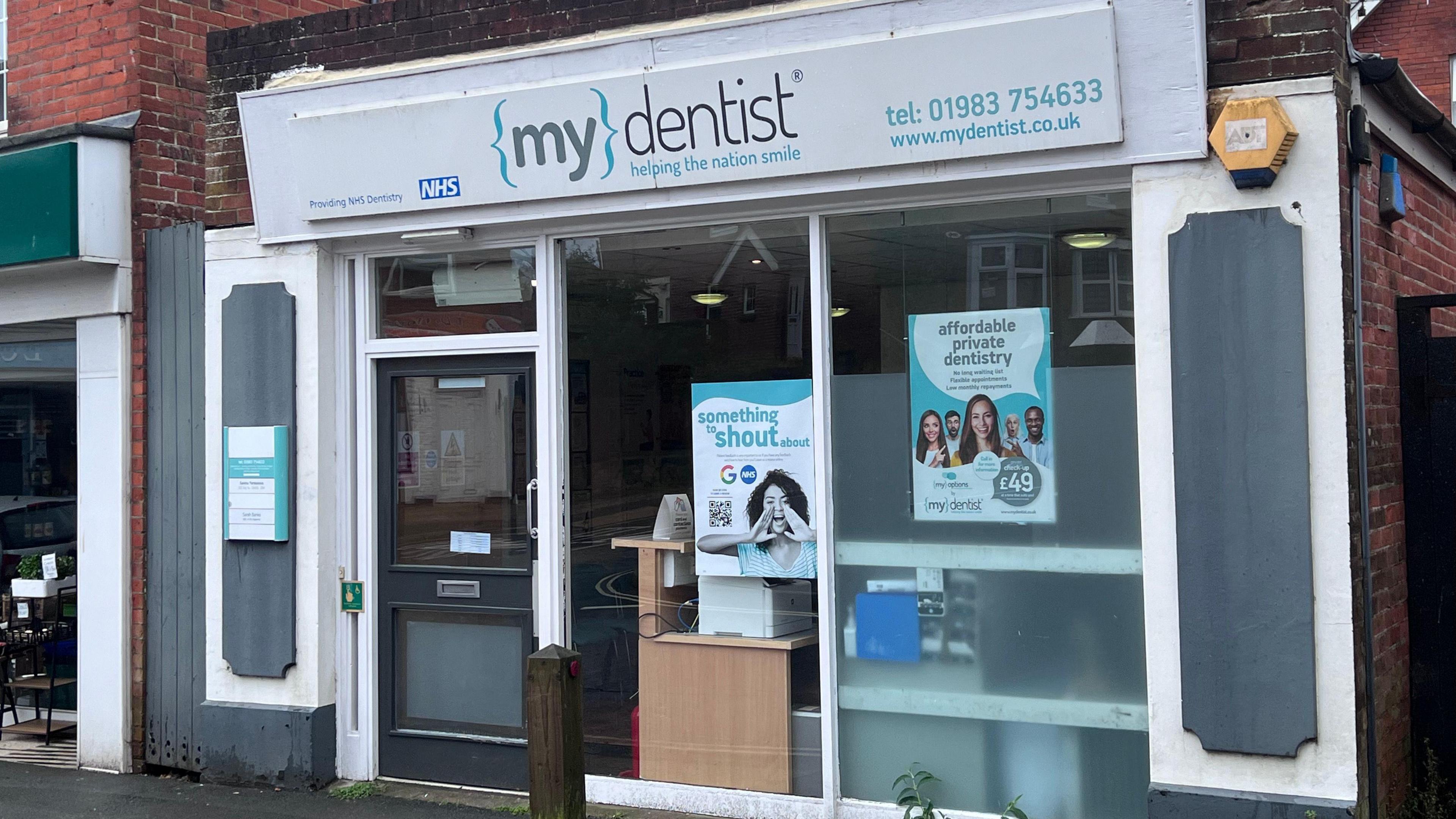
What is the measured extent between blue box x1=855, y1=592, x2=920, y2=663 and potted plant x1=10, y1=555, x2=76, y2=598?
5.24m

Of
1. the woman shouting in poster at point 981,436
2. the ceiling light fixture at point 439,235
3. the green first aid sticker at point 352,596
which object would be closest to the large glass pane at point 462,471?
the green first aid sticker at point 352,596

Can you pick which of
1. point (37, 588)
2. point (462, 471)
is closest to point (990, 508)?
point (462, 471)

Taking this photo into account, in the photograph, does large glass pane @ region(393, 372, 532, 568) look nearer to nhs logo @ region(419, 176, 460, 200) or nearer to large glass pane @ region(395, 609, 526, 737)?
large glass pane @ region(395, 609, 526, 737)

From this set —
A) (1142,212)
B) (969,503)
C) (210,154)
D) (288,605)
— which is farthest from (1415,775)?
(210,154)

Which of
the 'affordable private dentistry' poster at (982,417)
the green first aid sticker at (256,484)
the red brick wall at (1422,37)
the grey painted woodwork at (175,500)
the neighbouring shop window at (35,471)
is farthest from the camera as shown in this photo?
the red brick wall at (1422,37)

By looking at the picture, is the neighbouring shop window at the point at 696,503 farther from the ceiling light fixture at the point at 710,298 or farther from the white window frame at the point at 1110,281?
the white window frame at the point at 1110,281

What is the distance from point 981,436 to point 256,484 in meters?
3.80

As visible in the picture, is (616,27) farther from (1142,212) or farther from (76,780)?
(76,780)

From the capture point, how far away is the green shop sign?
7.13 m

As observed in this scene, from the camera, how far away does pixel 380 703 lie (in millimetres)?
6977

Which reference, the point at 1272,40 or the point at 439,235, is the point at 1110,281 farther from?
the point at 439,235

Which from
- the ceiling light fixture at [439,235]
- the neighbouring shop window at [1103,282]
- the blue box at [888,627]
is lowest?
the blue box at [888,627]

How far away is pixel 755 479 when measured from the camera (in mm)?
6180

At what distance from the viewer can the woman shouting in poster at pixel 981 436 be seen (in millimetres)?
5586
